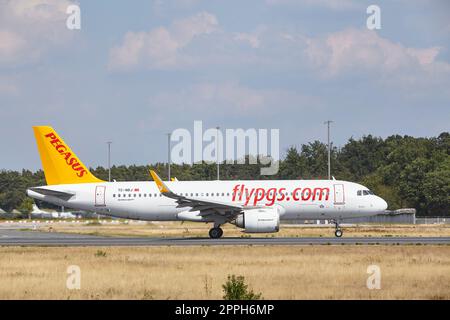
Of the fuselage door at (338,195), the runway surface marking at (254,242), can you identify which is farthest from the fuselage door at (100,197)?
the fuselage door at (338,195)

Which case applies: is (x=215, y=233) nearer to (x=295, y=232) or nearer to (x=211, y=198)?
(x=211, y=198)

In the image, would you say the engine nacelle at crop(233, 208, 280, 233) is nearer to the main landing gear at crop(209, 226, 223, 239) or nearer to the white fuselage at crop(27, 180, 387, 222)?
the white fuselage at crop(27, 180, 387, 222)

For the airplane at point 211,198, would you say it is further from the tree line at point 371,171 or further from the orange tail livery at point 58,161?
the tree line at point 371,171

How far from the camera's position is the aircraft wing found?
47688 millimetres

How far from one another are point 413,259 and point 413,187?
7883cm

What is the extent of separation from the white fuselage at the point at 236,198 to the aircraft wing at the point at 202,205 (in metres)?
0.94

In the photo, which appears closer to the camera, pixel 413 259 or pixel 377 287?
pixel 377 287

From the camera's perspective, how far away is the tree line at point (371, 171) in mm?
105875

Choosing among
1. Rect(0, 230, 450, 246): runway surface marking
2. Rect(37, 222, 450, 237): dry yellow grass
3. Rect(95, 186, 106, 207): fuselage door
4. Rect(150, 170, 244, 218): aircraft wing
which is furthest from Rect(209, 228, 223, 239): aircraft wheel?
Rect(95, 186, 106, 207): fuselage door

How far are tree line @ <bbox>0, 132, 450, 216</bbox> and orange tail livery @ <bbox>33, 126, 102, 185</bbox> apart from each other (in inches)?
2392
